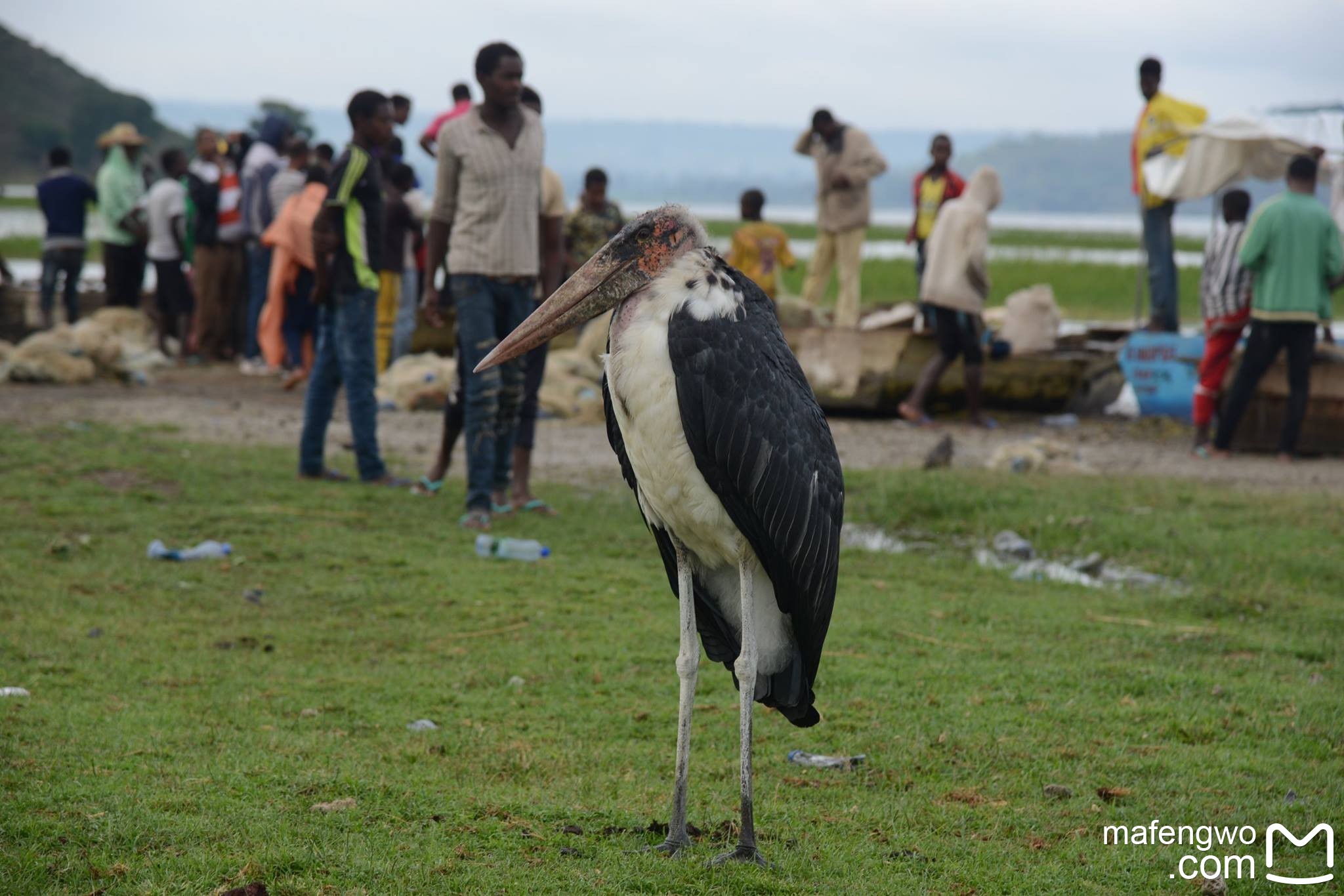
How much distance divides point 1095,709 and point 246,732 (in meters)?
3.15

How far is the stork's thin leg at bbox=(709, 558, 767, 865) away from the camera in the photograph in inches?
154

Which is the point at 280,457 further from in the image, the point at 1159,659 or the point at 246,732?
the point at 1159,659

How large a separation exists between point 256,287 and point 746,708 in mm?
12180

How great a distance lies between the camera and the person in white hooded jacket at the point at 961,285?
12.9 meters

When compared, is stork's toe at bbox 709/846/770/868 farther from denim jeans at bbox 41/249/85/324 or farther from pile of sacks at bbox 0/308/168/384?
denim jeans at bbox 41/249/85/324

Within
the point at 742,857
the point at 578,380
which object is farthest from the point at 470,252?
the point at 578,380

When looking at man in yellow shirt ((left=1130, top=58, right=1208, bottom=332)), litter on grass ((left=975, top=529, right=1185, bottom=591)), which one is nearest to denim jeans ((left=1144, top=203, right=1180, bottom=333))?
man in yellow shirt ((left=1130, top=58, right=1208, bottom=332))

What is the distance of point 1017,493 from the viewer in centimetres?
949

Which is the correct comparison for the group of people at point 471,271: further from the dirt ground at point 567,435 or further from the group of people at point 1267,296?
the group of people at point 1267,296

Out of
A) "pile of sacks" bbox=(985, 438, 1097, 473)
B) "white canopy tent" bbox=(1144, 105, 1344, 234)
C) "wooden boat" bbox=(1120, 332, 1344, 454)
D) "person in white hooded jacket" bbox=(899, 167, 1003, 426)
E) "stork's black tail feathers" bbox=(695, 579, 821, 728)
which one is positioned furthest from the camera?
"white canopy tent" bbox=(1144, 105, 1344, 234)

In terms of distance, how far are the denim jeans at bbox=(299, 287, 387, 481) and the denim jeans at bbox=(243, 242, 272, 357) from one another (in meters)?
5.81

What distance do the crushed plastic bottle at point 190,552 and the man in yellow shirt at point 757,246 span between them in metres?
7.33

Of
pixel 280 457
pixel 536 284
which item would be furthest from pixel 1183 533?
pixel 280 457

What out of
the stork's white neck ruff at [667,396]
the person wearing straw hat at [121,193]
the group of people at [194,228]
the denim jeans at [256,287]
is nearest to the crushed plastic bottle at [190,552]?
the stork's white neck ruff at [667,396]
